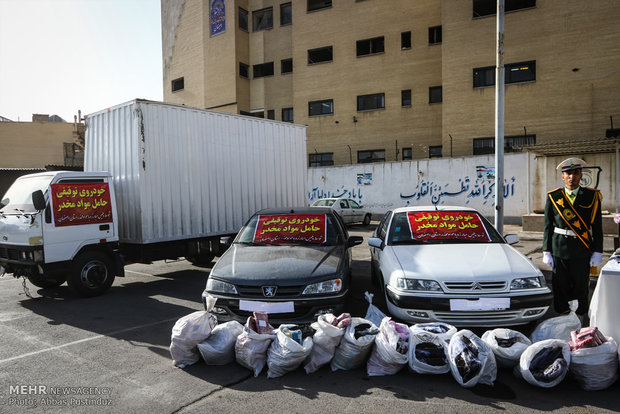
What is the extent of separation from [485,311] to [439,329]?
0.62m

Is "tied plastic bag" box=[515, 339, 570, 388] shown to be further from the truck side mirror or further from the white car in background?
the white car in background

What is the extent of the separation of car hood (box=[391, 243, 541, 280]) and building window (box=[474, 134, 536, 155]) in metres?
18.1

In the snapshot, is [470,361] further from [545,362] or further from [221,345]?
[221,345]

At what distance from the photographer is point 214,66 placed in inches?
1223

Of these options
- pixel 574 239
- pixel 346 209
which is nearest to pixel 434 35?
pixel 346 209

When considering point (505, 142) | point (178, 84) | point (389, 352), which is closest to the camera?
point (389, 352)

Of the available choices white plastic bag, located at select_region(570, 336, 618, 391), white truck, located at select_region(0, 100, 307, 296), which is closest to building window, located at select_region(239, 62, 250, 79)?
white truck, located at select_region(0, 100, 307, 296)

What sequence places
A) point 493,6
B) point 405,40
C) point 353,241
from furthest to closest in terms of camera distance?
point 405,40 < point 493,6 < point 353,241

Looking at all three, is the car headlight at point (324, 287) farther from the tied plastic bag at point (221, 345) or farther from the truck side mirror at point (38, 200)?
the truck side mirror at point (38, 200)

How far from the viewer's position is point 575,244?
15.6ft

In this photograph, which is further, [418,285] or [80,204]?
[80,204]

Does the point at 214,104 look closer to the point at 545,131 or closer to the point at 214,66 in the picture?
the point at 214,66

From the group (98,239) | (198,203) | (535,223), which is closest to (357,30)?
(535,223)

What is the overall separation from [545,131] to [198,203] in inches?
751
